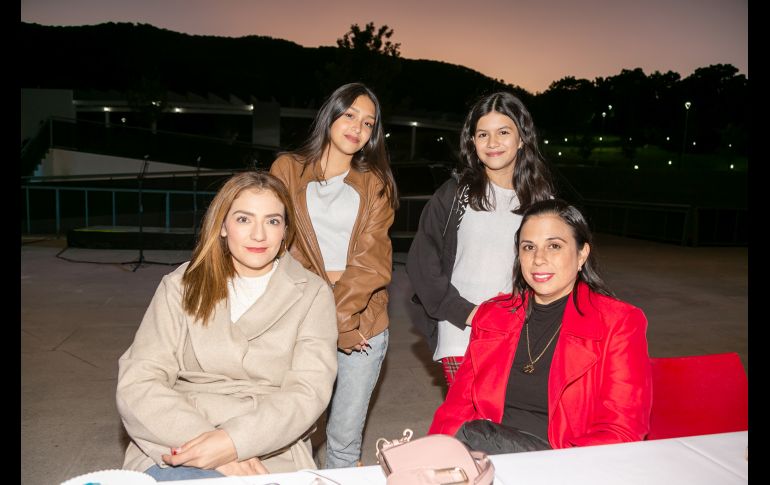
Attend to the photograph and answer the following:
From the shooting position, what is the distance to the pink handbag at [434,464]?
4.09 ft

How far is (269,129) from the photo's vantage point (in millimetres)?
33906

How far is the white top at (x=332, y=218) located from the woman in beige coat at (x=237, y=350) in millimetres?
433

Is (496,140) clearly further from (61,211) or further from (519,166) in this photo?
(61,211)

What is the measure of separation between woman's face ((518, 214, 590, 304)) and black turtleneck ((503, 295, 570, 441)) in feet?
0.28

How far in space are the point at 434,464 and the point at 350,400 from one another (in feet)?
4.81

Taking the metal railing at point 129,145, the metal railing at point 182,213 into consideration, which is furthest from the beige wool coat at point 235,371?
the metal railing at point 129,145

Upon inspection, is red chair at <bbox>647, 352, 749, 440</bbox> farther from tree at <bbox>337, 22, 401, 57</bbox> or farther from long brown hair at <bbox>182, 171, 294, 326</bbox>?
tree at <bbox>337, 22, 401, 57</bbox>

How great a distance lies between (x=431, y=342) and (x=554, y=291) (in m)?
0.77

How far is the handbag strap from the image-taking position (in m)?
1.26

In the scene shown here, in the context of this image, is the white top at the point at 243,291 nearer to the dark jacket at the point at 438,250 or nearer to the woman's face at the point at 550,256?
the dark jacket at the point at 438,250

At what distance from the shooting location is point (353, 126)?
2.57 meters

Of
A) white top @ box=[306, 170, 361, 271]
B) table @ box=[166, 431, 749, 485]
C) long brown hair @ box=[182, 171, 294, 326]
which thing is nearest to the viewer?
table @ box=[166, 431, 749, 485]

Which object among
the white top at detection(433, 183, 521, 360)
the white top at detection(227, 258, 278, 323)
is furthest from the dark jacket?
the white top at detection(227, 258, 278, 323)

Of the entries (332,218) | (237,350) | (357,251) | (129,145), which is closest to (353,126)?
(332,218)
